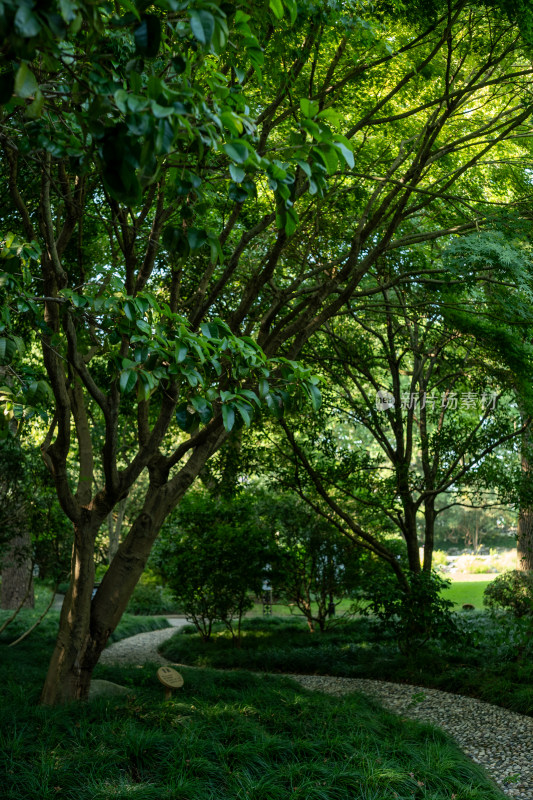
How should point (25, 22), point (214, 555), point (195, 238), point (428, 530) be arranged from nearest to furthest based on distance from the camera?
point (25, 22) → point (195, 238) → point (428, 530) → point (214, 555)

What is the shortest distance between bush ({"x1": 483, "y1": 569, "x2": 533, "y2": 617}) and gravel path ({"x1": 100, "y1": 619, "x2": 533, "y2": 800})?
281 cm

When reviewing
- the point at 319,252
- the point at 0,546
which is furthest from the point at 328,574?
the point at 319,252

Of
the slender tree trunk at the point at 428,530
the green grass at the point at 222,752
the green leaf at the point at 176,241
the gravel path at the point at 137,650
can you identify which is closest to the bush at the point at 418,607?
the slender tree trunk at the point at 428,530

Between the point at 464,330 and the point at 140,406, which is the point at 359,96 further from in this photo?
the point at 140,406

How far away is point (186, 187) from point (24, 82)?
0.58m

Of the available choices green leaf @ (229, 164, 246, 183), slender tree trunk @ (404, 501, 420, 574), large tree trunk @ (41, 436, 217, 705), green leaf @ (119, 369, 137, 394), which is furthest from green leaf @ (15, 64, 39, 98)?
slender tree trunk @ (404, 501, 420, 574)

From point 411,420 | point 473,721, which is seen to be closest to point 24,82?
point 473,721

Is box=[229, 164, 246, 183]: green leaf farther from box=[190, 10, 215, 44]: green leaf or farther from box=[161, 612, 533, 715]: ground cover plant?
box=[161, 612, 533, 715]: ground cover plant

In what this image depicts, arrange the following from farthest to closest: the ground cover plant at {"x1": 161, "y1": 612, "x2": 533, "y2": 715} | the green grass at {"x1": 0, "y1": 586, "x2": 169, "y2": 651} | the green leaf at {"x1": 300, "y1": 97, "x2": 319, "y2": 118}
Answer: the green grass at {"x1": 0, "y1": 586, "x2": 169, "y2": 651}, the ground cover plant at {"x1": 161, "y1": 612, "x2": 533, "y2": 715}, the green leaf at {"x1": 300, "y1": 97, "x2": 319, "y2": 118}

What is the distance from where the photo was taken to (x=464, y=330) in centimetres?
636

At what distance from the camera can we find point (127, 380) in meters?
2.38

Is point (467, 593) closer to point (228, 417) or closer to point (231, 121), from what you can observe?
point (228, 417)

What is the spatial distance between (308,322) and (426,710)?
4220 mm

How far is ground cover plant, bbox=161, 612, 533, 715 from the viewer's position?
292 inches
